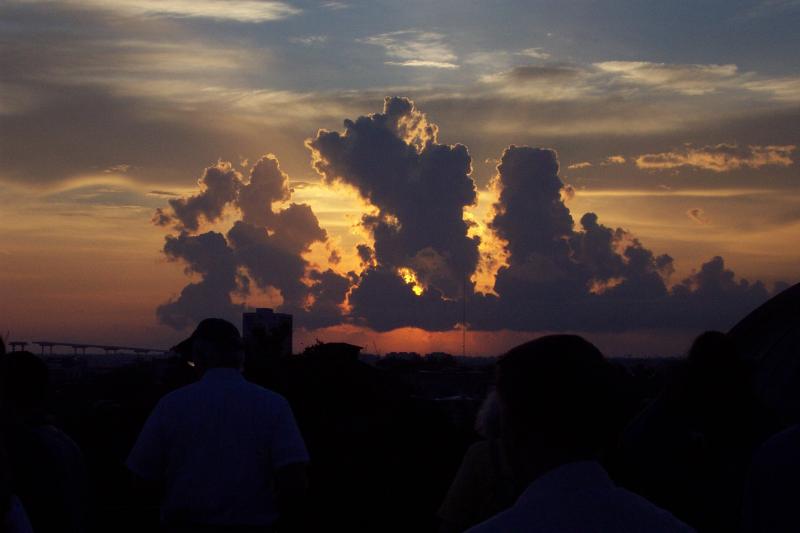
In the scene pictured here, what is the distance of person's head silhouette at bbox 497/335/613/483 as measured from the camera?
8.07 feet

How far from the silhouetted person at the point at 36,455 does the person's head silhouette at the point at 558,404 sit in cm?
360

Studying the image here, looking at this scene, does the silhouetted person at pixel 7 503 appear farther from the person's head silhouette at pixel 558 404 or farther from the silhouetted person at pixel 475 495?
the silhouetted person at pixel 475 495

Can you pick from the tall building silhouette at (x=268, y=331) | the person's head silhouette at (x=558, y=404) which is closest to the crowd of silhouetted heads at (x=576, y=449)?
the person's head silhouette at (x=558, y=404)

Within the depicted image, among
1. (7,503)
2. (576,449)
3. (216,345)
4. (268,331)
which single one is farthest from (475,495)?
Result: (268,331)

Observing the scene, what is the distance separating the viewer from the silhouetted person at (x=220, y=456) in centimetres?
626

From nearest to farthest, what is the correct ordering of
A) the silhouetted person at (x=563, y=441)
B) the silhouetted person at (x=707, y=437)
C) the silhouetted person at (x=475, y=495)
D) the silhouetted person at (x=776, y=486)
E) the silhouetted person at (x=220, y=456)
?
the silhouetted person at (x=563, y=441) → the silhouetted person at (x=776, y=486) → the silhouetted person at (x=475, y=495) → the silhouetted person at (x=707, y=437) → the silhouetted person at (x=220, y=456)

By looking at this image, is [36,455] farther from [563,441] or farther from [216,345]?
[563,441]

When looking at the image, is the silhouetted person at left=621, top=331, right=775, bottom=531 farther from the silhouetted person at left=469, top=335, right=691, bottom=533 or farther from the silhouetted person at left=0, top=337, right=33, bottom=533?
the silhouetted person at left=0, top=337, right=33, bottom=533

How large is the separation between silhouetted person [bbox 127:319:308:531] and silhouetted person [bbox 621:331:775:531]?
2.29 metres

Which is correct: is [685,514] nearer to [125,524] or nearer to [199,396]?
[199,396]

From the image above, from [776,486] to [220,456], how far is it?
360cm

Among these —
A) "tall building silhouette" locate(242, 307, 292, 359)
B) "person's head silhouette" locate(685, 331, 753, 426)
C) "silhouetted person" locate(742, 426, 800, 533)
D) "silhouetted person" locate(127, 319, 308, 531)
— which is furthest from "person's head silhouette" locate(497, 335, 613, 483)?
"tall building silhouette" locate(242, 307, 292, 359)

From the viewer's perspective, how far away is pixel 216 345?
6.48 m

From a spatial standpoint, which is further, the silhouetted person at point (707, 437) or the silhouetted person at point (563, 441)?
the silhouetted person at point (707, 437)
